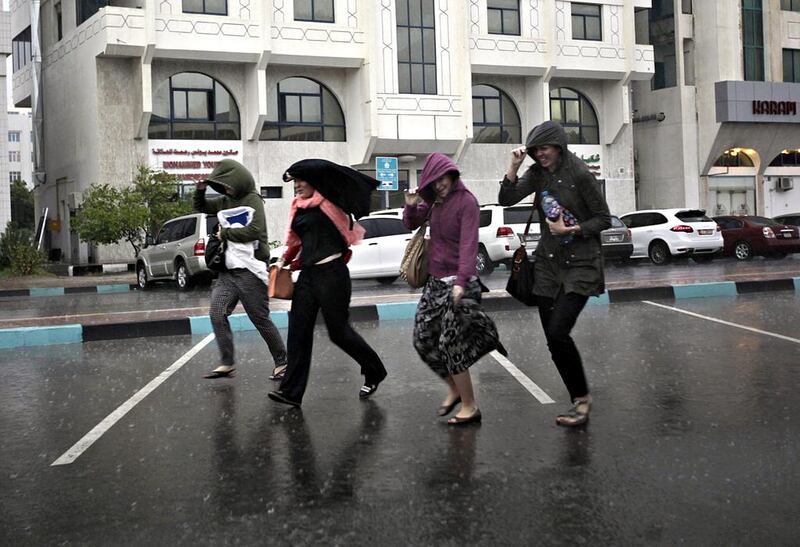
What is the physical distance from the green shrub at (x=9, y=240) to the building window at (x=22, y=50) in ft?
43.8

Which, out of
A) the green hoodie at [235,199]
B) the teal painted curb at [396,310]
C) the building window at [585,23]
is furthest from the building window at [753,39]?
the green hoodie at [235,199]

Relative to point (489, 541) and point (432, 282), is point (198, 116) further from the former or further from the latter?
point (489, 541)

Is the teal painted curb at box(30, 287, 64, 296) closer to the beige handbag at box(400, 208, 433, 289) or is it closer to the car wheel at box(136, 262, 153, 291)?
the car wheel at box(136, 262, 153, 291)

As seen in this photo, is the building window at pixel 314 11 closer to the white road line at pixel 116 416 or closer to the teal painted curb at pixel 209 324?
the teal painted curb at pixel 209 324

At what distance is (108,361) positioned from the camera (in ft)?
32.8

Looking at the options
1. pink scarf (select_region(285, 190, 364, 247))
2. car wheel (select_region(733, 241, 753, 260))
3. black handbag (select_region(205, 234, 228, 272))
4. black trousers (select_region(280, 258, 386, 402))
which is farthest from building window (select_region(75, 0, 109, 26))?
black trousers (select_region(280, 258, 386, 402))

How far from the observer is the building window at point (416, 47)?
3591 cm

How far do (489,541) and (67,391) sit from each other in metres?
5.08

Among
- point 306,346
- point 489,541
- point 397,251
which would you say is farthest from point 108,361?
point 397,251

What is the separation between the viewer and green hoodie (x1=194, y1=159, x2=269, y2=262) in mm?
7980

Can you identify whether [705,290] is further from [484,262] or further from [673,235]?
[673,235]

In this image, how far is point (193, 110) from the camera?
115 feet

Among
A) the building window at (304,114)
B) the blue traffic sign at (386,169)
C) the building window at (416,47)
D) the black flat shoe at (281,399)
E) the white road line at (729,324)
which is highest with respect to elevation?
the building window at (416,47)

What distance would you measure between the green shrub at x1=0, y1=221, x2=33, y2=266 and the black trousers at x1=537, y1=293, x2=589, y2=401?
85.4 feet
